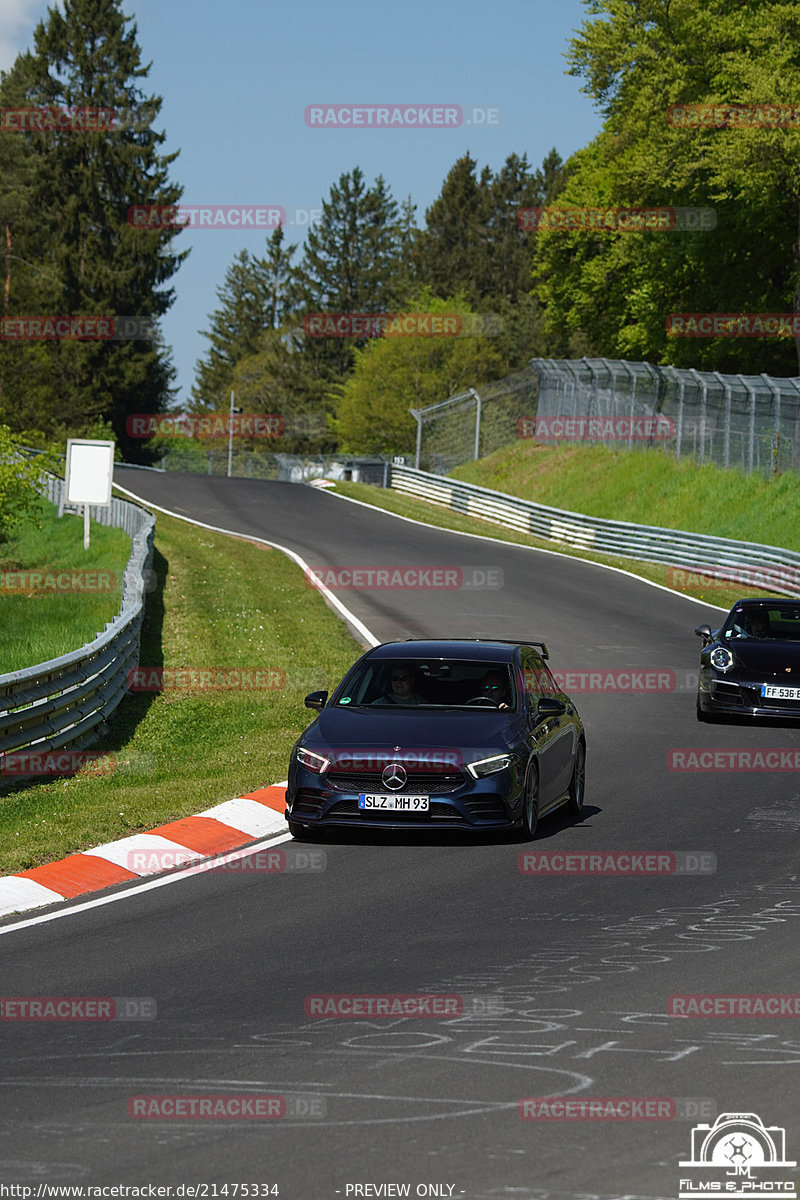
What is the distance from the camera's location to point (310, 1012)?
7031mm

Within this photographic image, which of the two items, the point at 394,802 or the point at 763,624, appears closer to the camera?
the point at 394,802

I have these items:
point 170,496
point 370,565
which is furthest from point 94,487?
point 170,496

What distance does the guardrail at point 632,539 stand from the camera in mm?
38344

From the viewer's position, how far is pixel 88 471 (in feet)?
121

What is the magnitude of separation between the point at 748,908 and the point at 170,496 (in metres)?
50.3

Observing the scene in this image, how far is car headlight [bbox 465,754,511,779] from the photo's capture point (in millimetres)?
11516

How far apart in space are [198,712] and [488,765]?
8.09m

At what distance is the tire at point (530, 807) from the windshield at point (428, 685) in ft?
2.48

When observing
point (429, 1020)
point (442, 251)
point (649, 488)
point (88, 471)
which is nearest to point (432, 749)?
point (429, 1020)

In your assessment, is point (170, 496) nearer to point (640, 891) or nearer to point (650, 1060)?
point (640, 891)

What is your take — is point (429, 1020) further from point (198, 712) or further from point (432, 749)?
point (198, 712)

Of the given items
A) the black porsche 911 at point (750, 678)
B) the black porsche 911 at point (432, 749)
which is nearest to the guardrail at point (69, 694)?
the black porsche 911 at point (432, 749)

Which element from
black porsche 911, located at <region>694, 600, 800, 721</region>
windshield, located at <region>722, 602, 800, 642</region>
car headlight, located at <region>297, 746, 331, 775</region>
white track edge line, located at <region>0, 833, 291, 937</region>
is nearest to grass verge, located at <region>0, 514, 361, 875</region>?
white track edge line, located at <region>0, 833, 291, 937</region>

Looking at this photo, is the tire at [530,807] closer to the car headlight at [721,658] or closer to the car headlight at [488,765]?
the car headlight at [488,765]
